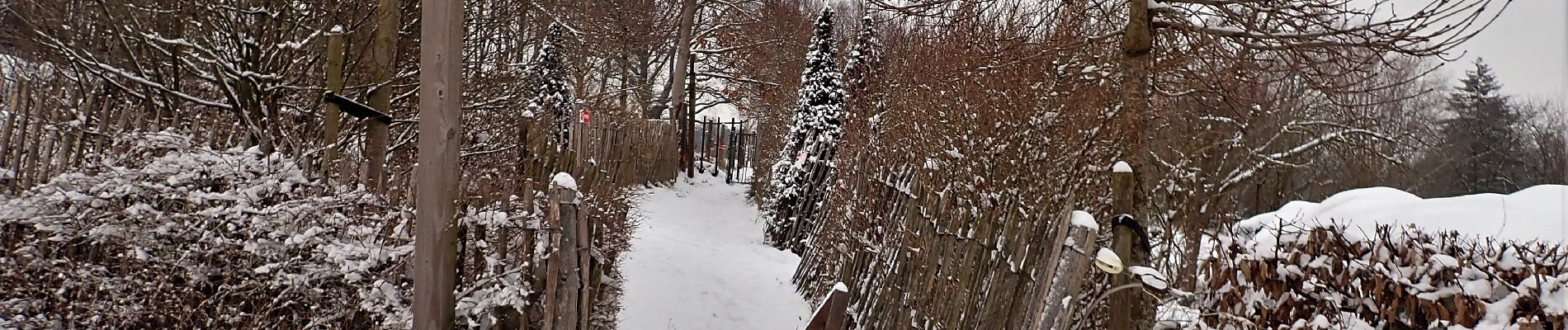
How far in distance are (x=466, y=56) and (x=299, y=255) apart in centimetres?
359

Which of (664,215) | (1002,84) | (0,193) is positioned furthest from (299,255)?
(664,215)

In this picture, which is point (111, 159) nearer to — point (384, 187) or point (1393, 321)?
point (384, 187)

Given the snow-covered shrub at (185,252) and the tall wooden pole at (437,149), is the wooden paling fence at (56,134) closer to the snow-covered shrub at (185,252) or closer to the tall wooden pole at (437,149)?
the snow-covered shrub at (185,252)

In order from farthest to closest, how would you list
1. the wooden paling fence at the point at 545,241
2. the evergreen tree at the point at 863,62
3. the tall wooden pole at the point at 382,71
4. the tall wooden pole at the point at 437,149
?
the evergreen tree at the point at 863,62 → the tall wooden pole at the point at 382,71 → the wooden paling fence at the point at 545,241 → the tall wooden pole at the point at 437,149

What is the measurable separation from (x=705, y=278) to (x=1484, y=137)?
6790 mm

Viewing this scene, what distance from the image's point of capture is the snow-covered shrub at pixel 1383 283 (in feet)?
6.37

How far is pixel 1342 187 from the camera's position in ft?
38.3

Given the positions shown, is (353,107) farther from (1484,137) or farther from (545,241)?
(1484,137)

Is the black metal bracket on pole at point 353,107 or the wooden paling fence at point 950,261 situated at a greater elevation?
the black metal bracket on pole at point 353,107

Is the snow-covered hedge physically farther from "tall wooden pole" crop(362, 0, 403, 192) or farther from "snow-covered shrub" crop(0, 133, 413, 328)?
"tall wooden pole" crop(362, 0, 403, 192)

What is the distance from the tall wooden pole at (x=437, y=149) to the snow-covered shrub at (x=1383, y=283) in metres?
2.75

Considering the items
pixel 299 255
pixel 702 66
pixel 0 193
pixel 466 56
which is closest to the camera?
pixel 299 255

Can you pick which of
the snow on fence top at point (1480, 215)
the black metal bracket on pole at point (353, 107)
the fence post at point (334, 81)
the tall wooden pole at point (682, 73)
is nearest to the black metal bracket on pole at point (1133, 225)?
the snow on fence top at point (1480, 215)

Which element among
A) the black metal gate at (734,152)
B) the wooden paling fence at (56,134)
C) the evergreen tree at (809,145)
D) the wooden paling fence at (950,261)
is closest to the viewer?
the wooden paling fence at (950,261)
